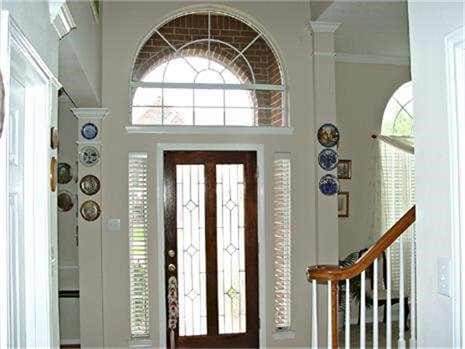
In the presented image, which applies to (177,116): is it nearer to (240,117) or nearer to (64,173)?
(240,117)

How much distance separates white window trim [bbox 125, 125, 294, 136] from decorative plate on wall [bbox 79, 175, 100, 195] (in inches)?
22.3

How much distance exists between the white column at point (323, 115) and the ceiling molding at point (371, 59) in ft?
3.22

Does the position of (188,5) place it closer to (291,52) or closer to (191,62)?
(191,62)

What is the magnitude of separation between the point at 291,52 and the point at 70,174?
2.84 m

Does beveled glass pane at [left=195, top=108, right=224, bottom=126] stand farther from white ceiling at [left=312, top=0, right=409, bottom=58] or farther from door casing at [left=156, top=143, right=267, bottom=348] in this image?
white ceiling at [left=312, top=0, right=409, bottom=58]

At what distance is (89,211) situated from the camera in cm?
520

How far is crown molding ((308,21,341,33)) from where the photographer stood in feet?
17.7

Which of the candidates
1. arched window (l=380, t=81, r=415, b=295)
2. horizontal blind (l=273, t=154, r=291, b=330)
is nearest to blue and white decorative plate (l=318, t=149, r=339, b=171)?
horizontal blind (l=273, t=154, r=291, b=330)

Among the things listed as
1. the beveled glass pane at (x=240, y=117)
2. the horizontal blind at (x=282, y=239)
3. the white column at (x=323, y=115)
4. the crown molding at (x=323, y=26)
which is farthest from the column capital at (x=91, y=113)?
the crown molding at (x=323, y=26)

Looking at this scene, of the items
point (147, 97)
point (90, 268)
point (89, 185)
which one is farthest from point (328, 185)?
point (90, 268)

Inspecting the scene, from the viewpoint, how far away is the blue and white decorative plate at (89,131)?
5184mm

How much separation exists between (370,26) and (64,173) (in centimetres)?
371

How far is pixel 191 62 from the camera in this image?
5.43 meters

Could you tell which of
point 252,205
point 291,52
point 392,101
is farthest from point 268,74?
point 392,101
